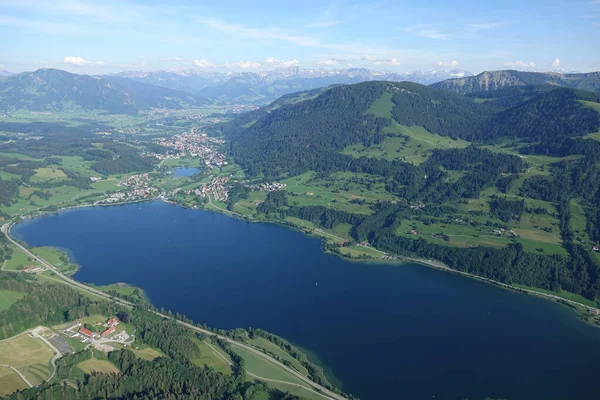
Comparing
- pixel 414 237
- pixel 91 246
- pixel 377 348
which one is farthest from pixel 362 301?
pixel 91 246

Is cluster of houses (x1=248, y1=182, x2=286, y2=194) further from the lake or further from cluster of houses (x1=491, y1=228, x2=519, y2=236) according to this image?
cluster of houses (x1=491, y1=228, x2=519, y2=236)

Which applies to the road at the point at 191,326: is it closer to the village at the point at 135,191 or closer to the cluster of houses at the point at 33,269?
the cluster of houses at the point at 33,269

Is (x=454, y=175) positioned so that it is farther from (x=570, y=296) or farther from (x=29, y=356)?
(x=29, y=356)

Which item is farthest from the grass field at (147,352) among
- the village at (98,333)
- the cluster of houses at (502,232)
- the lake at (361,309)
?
the cluster of houses at (502,232)

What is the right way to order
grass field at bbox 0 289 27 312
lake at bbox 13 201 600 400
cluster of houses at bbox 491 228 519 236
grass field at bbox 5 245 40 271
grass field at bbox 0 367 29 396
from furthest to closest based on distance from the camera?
cluster of houses at bbox 491 228 519 236, grass field at bbox 5 245 40 271, grass field at bbox 0 289 27 312, lake at bbox 13 201 600 400, grass field at bbox 0 367 29 396

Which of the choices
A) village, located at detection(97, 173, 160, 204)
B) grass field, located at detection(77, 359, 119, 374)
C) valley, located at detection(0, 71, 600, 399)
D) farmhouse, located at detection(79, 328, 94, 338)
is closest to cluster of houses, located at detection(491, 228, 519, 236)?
valley, located at detection(0, 71, 600, 399)

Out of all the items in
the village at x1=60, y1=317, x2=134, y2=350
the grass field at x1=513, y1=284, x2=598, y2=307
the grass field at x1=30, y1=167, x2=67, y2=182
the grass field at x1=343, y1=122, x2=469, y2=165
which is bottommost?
the grass field at x1=513, y1=284, x2=598, y2=307

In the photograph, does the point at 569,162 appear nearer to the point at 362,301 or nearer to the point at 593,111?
the point at 593,111
